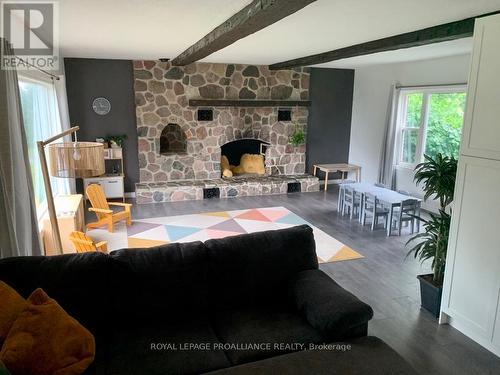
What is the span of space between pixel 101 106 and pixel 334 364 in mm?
5936

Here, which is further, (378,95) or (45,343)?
(378,95)

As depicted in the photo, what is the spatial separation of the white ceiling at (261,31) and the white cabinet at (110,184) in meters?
2.17

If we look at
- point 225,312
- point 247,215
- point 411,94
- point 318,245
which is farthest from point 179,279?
point 411,94

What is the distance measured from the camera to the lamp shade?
2.52m

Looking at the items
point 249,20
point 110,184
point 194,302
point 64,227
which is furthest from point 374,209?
point 110,184

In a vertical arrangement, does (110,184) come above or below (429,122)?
below

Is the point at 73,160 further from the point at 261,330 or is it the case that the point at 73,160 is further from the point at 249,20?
the point at 261,330

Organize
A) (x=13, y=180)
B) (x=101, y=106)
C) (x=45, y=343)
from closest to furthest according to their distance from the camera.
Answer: (x=45, y=343) < (x=13, y=180) < (x=101, y=106)

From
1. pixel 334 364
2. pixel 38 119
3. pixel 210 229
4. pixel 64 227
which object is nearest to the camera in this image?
pixel 334 364

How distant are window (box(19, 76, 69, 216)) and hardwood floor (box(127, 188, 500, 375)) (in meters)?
1.54

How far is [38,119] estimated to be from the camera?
14.8ft

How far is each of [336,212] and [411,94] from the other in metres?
2.48

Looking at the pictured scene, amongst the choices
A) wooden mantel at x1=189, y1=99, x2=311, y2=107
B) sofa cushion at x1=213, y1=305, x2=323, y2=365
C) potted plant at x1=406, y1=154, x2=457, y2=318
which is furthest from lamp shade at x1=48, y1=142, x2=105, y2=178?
wooden mantel at x1=189, y1=99, x2=311, y2=107

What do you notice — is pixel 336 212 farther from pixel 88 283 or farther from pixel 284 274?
pixel 88 283
